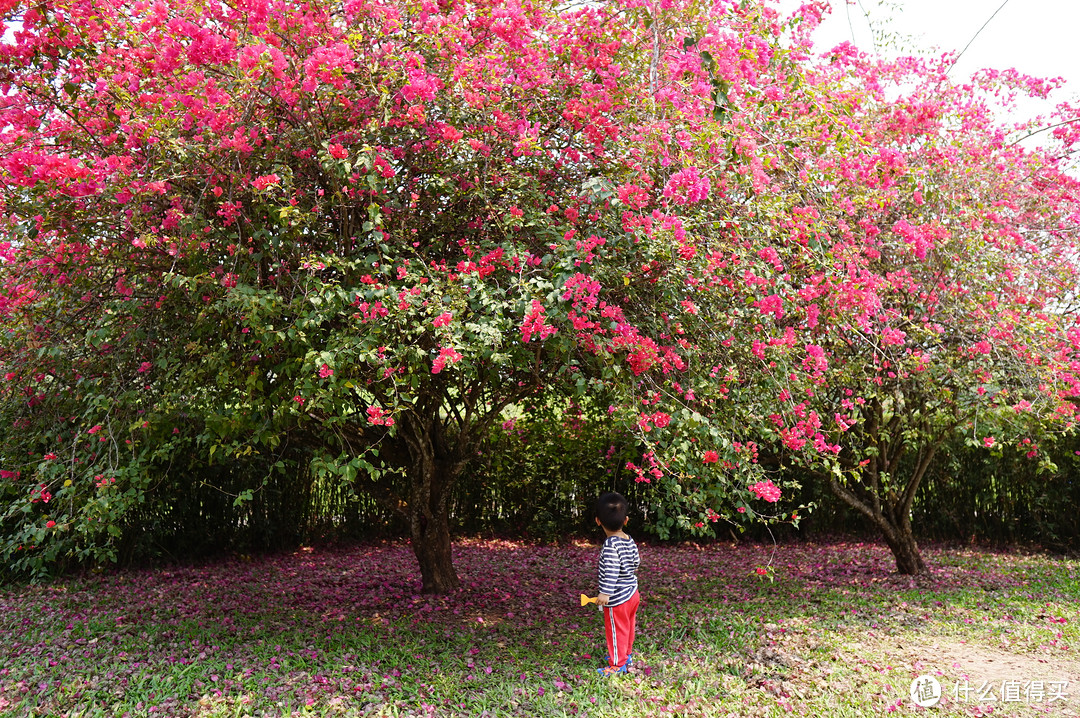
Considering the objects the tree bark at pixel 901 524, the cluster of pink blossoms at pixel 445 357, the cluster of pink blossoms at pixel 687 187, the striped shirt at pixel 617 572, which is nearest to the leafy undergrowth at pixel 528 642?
the tree bark at pixel 901 524

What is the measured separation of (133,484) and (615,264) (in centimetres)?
278

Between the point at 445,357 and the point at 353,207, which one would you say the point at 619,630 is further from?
the point at 353,207

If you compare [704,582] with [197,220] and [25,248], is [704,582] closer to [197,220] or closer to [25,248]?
[197,220]

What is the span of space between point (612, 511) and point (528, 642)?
1.29 m

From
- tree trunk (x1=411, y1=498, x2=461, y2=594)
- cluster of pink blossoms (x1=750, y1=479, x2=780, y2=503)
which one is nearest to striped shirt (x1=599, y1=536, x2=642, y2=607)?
cluster of pink blossoms (x1=750, y1=479, x2=780, y2=503)

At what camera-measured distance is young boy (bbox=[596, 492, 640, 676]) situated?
3848 millimetres

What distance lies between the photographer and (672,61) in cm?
398

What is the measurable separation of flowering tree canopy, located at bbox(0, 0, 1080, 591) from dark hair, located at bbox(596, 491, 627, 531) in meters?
0.27

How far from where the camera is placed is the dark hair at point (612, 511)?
3.91m

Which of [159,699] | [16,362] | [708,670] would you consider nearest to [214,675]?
[159,699]

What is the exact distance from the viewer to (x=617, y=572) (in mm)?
3852

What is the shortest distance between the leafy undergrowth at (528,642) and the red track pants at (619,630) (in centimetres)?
15

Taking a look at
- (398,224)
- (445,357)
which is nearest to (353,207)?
(398,224)

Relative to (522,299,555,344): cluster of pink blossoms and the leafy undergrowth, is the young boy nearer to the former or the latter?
the leafy undergrowth
